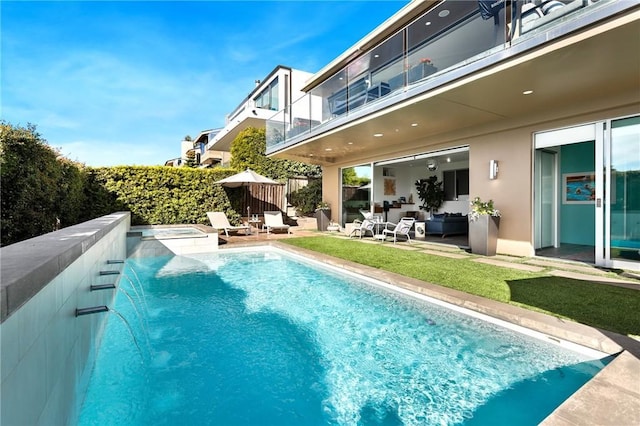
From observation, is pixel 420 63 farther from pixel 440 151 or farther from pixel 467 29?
pixel 440 151

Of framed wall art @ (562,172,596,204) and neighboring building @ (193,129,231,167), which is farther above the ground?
neighboring building @ (193,129,231,167)

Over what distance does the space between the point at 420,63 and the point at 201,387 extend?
725cm

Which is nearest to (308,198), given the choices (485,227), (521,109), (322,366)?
(485,227)

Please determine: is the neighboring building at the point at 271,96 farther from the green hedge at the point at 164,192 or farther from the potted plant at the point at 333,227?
the potted plant at the point at 333,227

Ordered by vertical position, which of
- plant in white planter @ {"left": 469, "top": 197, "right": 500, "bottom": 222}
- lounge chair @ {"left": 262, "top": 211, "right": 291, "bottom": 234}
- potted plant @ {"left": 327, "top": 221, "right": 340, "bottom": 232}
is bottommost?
potted plant @ {"left": 327, "top": 221, "right": 340, "bottom": 232}

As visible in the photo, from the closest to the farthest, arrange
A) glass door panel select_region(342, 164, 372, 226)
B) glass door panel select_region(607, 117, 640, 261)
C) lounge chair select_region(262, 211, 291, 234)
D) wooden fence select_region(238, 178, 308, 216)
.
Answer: glass door panel select_region(607, 117, 640, 261) < lounge chair select_region(262, 211, 291, 234) < glass door panel select_region(342, 164, 372, 226) < wooden fence select_region(238, 178, 308, 216)

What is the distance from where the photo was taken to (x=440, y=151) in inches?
370

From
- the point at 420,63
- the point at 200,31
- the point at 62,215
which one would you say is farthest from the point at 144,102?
the point at 420,63

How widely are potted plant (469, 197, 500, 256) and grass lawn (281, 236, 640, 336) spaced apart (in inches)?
42.6

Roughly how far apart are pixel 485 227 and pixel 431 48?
4.39m

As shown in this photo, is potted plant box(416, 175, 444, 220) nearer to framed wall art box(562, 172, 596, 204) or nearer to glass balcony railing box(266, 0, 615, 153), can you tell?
framed wall art box(562, 172, 596, 204)

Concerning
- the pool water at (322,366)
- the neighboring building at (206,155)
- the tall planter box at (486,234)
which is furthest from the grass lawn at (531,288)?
the neighboring building at (206,155)

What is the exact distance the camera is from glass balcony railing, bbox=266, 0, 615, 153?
5000mm

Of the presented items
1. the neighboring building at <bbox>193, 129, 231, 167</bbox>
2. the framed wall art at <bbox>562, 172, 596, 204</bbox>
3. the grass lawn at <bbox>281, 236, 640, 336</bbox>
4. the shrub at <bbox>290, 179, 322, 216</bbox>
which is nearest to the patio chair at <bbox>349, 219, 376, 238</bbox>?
the grass lawn at <bbox>281, 236, 640, 336</bbox>
